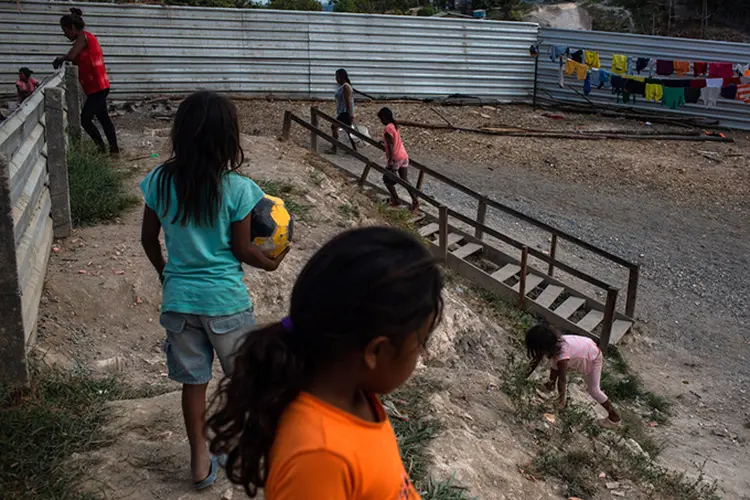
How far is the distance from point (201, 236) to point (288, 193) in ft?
18.7

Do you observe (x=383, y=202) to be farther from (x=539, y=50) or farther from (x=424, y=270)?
(x=539, y=50)

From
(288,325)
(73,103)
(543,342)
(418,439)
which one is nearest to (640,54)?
(73,103)

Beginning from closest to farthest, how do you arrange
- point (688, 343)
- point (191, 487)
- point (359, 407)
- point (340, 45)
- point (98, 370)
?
1. point (359, 407)
2. point (191, 487)
3. point (98, 370)
4. point (688, 343)
5. point (340, 45)

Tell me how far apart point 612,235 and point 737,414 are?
13.9 feet

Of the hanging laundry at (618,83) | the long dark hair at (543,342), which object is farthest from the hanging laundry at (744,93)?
the long dark hair at (543,342)

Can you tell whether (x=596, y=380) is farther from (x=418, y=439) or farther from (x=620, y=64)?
(x=620, y=64)

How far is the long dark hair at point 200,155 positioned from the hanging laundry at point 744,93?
651 inches

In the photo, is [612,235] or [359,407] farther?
[612,235]

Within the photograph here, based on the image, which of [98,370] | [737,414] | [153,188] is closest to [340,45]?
[737,414]

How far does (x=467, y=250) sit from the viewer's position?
9570 mm

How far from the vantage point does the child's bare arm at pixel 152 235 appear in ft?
9.58

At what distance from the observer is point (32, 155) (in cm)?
537

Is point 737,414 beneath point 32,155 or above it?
beneath

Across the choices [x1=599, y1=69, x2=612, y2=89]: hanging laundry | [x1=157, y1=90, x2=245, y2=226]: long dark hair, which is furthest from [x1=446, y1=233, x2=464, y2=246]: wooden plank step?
[x1=599, y1=69, x2=612, y2=89]: hanging laundry
